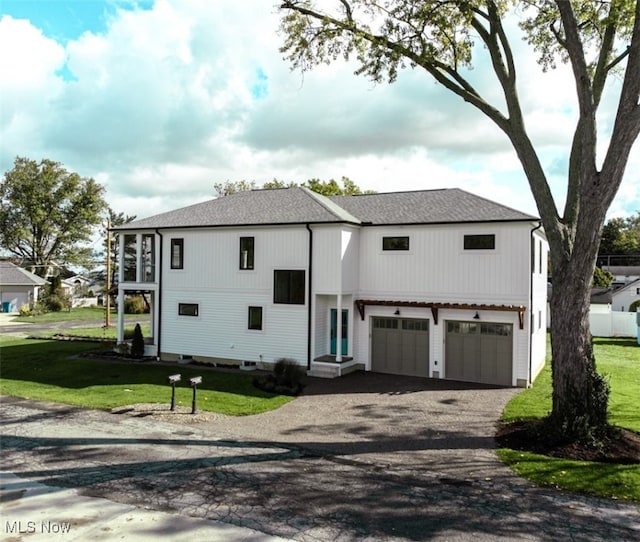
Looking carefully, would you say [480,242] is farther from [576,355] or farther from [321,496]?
[321,496]

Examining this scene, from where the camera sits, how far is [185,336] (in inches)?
854

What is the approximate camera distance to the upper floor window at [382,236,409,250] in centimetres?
1920

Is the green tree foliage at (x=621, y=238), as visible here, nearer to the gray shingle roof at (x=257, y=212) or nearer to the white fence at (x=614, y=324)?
the white fence at (x=614, y=324)

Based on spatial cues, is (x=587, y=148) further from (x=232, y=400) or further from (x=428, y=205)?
(x=232, y=400)

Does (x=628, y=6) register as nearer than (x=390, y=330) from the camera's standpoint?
Yes

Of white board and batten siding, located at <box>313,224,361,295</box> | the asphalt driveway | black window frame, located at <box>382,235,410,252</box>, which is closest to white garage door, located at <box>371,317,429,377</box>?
white board and batten siding, located at <box>313,224,361,295</box>

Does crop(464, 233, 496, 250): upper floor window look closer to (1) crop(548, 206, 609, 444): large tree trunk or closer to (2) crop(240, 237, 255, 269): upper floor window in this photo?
(1) crop(548, 206, 609, 444): large tree trunk

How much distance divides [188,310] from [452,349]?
449 inches

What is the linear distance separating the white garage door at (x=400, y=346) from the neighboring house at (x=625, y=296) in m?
29.4

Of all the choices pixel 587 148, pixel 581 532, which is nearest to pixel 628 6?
pixel 587 148

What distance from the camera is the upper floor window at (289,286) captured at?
19.5m

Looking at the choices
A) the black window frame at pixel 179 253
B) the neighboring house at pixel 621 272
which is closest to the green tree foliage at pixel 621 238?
the neighboring house at pixel 621 272

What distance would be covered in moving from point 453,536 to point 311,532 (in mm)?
1888

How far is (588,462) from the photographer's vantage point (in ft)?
30.3
